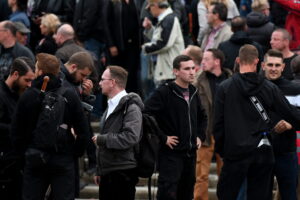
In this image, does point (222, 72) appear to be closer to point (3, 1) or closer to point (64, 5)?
point (64, 5)

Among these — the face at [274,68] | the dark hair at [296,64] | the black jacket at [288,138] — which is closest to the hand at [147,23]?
the face at [274,68]

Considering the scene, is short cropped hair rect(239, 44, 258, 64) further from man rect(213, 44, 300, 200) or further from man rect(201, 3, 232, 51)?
man rect(201, 3, 232, 51)

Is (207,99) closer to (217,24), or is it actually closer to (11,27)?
(217,24)

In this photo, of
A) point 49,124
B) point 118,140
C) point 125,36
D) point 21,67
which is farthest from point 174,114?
point 125,36

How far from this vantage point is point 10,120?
413 inches

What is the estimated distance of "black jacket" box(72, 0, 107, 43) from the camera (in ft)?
49.5

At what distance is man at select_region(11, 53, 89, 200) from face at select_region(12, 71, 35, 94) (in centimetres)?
68

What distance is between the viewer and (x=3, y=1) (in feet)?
54.1

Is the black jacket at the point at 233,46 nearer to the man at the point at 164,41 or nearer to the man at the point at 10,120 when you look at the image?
the man at the point at 164,41

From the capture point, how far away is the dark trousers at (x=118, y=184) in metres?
10.1

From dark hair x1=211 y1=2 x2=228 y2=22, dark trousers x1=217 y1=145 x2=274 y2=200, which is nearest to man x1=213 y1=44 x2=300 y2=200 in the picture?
dark trousers x1=217 y1=145 x2=274 y2=200

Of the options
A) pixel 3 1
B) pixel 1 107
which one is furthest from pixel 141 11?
pixel 1 107

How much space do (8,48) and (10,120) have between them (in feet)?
9.25

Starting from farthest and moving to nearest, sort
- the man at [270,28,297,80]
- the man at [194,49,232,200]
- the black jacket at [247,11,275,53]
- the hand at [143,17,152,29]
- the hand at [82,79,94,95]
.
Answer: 1. the hand at [143,17,152,29]
2. the black jacket at [247,11,275,53]
3. the man at [270,28,297,80]
4. the man at [194,49,232,200]
5. the hand at [82,79,94,95]
